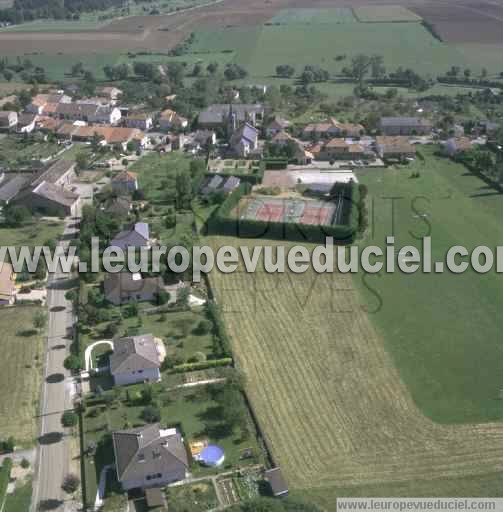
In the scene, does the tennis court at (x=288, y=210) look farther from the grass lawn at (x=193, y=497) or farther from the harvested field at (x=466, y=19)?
the harvested field at (x=466, y=19)

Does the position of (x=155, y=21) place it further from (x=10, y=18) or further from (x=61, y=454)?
(x=61, y=454)

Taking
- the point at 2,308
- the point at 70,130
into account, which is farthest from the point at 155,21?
the point at 2,308

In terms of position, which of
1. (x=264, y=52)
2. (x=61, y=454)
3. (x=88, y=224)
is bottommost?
(x=61, y=454)

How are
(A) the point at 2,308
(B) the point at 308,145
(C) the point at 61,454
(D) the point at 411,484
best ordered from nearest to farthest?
(D) the point at 411,484
(C) the point at 61,454
(A) the point at 2,308
(B) the point at 308,145

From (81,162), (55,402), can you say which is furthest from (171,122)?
(55,402)

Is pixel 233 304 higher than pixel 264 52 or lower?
lower

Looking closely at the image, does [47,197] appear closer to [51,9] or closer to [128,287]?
[128,287]

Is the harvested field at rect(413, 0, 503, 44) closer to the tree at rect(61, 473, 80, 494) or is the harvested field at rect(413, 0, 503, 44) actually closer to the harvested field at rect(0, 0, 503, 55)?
the harvested field at rect(0, 0, 503, 55)
